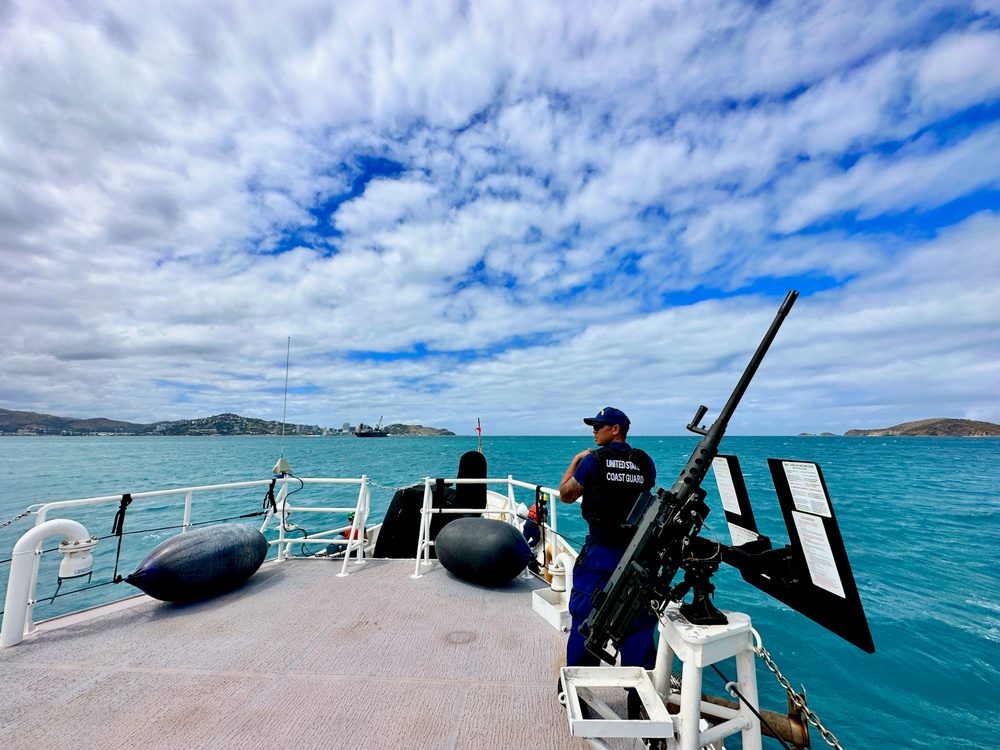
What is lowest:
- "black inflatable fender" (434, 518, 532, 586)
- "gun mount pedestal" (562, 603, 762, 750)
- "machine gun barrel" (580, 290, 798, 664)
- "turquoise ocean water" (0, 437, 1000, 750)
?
"turquoise ocean water" (0, 437, 1000, 750)

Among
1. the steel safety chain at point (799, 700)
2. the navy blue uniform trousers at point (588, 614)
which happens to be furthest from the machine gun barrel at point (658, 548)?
the navy blue uniform trousers at point (588, 614)

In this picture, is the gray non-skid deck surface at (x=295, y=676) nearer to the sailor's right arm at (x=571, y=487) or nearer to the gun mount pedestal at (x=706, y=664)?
the gun mount pedestal at (x=706, y=664)

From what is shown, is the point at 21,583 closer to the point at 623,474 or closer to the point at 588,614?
the point at 588,614

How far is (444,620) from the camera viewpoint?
4332 millimetres

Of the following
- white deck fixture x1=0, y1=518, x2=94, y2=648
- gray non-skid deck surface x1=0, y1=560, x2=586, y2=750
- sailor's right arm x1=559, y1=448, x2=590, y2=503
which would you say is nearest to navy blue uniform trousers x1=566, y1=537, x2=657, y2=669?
sailor's right arm x1=559, y1=448, x2=590, y2=503

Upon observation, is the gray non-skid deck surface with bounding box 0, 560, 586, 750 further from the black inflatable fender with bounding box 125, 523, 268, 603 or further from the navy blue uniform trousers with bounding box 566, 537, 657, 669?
the navy blue uniform trousers with bounding box 566, 537, 657, 669

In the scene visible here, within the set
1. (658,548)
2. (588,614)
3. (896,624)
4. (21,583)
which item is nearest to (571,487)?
(588,614)

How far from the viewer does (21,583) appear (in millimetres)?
3703

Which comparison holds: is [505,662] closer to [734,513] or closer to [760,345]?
[734,513]

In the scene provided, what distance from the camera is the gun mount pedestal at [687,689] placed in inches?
68.5

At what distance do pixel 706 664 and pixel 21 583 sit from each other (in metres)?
5.32

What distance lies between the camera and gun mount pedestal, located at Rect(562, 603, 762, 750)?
174cm

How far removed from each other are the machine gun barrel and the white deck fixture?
173 inches

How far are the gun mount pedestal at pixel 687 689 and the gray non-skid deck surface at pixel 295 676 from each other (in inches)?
38.6
